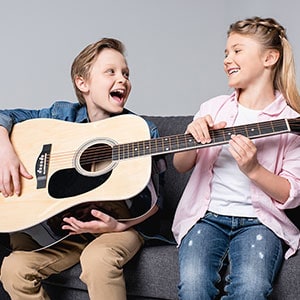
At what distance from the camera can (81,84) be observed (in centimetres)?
202

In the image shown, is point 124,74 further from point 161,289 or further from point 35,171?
point 161,289

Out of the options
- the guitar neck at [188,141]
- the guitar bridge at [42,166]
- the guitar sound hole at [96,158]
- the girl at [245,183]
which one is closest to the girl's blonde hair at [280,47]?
the girl at [245,183]

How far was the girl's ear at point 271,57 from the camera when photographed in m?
1.72

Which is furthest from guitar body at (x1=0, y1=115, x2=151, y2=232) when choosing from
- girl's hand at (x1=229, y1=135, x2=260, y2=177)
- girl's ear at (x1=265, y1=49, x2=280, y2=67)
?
girl's ear at (x1=265, y1=49, x2=280, y2=67)

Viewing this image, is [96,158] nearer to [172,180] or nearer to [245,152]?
[245,152]

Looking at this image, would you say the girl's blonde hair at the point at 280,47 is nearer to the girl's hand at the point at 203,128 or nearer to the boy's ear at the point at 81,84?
the girl's hand at the point at 203,128

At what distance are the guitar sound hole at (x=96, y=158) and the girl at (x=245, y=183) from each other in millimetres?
192

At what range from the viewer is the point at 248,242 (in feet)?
5.08

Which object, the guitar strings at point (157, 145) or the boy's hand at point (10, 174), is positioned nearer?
the guitar strings at point (157, 145)

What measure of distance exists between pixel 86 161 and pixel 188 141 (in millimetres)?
293

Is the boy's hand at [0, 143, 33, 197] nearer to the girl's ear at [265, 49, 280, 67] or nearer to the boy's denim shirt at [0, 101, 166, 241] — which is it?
the boy's denim shirt at [0, 101, 166, 241]

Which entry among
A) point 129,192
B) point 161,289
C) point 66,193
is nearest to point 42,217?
point 66,193

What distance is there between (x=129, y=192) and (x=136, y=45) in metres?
1.42

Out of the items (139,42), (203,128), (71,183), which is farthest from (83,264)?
(139,42)
